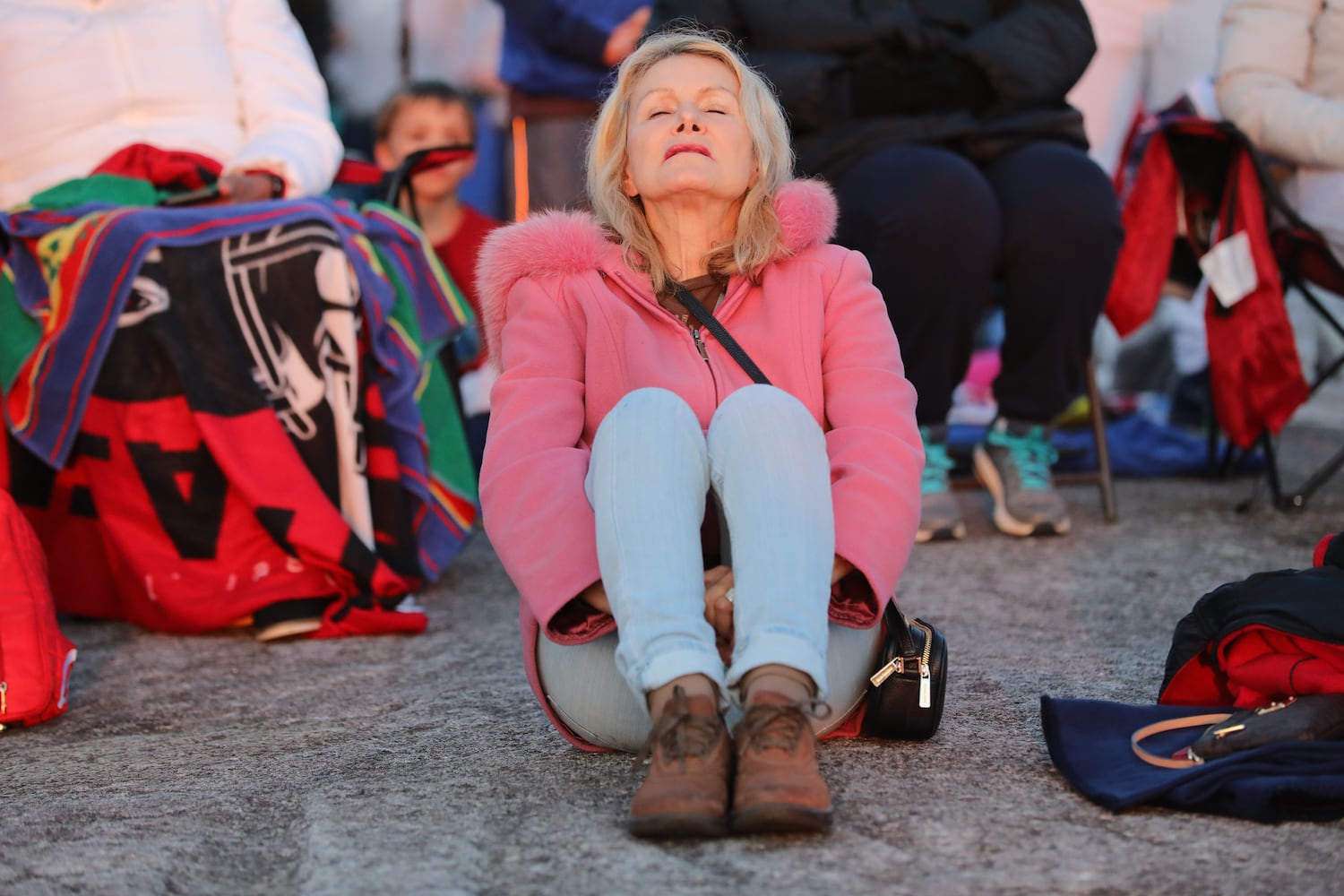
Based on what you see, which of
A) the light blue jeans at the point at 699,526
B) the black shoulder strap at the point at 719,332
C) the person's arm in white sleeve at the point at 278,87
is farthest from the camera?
the person's arm in white sleeve at the point at 278,87

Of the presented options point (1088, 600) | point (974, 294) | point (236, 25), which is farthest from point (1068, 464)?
point (236, 25)

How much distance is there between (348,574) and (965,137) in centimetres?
171

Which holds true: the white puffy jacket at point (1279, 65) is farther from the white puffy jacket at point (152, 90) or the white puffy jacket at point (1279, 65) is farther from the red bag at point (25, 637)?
the red bag at point (25, 637)

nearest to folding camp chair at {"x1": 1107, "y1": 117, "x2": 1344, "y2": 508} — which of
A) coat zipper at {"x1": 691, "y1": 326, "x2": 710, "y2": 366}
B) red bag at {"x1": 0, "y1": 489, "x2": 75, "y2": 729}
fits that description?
coat zipper at {"x1": 691, "y1": 326, "x2": 710, "y2": 366}

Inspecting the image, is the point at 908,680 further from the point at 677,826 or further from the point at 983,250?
the point at 983,250

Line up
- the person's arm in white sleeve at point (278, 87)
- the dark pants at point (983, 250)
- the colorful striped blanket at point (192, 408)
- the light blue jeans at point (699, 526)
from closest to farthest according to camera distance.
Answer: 1. the light blue jeans at point (699, 526)
2. the colorful striped blanket at point (192, 408)
3. the dark pants at point (983, 250)
4. the person's arm in white sleeve at point (278, 87)

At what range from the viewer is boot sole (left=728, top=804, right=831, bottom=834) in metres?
1.38

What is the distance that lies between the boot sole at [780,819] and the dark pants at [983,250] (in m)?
1.76

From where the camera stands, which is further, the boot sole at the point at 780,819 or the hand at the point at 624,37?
the hand at the point at 624,37

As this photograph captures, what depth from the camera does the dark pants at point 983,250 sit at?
2984mm

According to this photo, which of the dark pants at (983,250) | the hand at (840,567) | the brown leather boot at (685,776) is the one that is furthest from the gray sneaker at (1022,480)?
the brown leather boot at (685,776)

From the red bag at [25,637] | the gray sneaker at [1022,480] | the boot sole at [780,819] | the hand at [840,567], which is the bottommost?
the gray sneaker at [1022,480]

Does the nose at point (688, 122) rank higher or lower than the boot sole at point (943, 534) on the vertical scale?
higher

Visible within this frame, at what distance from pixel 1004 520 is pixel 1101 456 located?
0.38m
